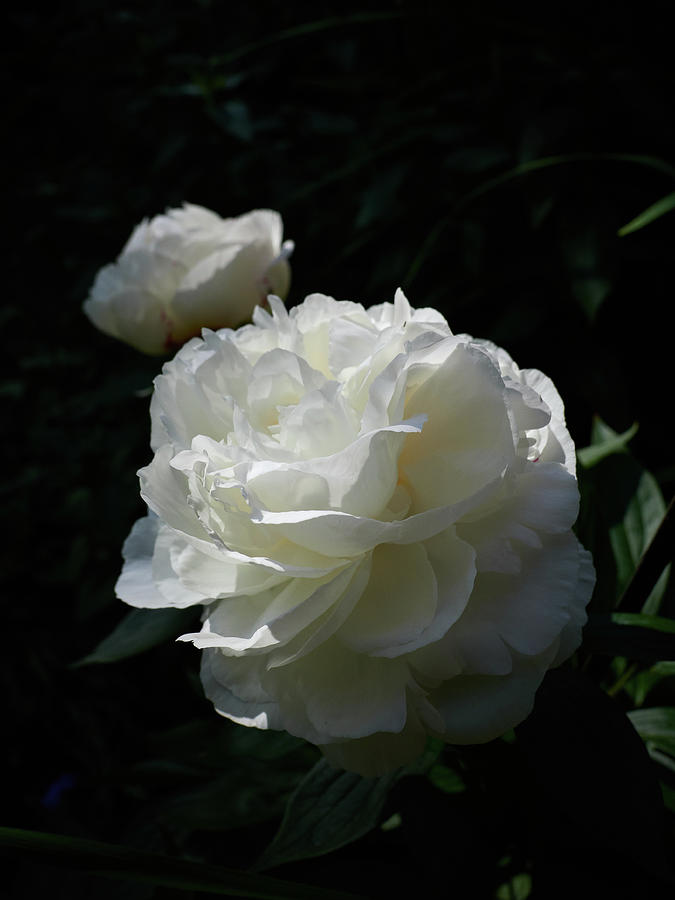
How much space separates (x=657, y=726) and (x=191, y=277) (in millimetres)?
628

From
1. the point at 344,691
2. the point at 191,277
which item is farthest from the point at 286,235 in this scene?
the point at 344,691

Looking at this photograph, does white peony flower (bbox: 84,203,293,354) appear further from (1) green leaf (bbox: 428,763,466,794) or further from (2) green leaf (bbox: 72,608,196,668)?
(1) green leaf (bbox: 428,763,466,794)

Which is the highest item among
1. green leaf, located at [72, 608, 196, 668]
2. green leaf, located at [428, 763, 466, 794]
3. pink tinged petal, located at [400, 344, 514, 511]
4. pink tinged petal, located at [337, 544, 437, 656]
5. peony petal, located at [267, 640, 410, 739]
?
pink tinged petal, located at [400, 344, 514, 511]

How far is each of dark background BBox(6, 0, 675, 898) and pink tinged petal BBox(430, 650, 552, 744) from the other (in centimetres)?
21

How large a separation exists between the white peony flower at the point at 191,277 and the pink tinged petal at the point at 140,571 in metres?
0.40

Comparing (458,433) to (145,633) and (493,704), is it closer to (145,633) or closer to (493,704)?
(493,704)

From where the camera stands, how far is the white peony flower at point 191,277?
0.87 meters

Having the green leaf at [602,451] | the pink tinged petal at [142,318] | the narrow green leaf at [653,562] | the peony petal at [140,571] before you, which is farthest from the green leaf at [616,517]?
the pink tinged petal at [142,318]

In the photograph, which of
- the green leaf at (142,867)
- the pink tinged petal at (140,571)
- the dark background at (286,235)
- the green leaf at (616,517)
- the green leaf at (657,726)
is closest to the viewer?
the green leaf at (142,867)

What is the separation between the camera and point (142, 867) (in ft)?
1.23

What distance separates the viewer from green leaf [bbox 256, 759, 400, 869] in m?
0.54

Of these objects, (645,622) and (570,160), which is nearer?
(645,622)

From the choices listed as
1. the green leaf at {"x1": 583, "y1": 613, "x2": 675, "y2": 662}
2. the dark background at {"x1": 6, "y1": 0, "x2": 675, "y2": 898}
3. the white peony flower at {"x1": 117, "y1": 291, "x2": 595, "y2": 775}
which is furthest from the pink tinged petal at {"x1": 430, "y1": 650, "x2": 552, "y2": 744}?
the dark background at {"x1": 6, "y1": 0, "x2": 675, "y2": 898}

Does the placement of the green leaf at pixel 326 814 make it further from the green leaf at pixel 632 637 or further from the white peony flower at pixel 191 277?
the white peony flower at pixel 191 277
